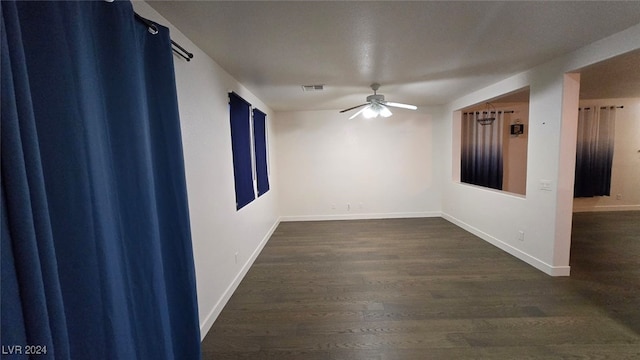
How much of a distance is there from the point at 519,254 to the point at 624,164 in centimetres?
444

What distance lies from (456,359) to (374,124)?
4.23 meters

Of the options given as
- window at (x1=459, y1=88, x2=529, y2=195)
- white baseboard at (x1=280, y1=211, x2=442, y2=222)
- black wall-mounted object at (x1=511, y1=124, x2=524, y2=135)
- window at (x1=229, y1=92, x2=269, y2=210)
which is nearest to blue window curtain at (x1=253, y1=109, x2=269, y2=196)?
window at (x1=229, y1=92, x2=269, y2=210)

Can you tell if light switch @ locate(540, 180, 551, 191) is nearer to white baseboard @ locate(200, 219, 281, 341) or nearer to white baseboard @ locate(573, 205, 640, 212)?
white baseboard @ locate(200, 219, 281, 341)

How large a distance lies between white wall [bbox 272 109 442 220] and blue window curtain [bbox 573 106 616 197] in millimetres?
2864

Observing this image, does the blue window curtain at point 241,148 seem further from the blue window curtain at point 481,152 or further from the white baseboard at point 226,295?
the blue window curtain at point 481,152

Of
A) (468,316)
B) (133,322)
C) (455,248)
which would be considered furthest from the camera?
(455,248)

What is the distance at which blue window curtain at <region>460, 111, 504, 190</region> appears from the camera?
15.5 feet

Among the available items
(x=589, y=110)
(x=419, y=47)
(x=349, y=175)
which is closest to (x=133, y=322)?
(x=419, y=47)

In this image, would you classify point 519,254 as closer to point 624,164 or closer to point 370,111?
point 370,111

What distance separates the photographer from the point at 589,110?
5.07 metres

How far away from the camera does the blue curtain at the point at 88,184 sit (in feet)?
2.31

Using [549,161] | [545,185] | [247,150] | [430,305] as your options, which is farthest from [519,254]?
[247,150]

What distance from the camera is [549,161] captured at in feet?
8.98

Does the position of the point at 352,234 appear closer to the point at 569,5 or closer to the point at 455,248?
the point at 455,248
